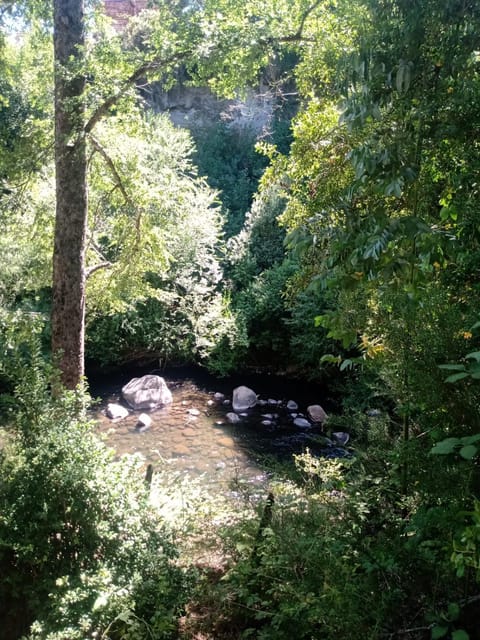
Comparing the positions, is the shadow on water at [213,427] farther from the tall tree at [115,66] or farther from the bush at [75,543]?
the bush at [75,543]

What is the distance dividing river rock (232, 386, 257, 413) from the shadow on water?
0.12 m

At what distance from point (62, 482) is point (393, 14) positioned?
2.58 m

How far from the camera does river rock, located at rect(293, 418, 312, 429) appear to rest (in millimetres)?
7762

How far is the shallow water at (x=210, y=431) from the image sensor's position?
648 centimetres

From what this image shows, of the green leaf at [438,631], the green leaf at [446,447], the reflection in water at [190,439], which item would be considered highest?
the green leaf at [446,447]

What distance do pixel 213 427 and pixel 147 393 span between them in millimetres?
1420

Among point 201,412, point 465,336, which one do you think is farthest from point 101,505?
point 201,412

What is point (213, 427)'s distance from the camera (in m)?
7.71

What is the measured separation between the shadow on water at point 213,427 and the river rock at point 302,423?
0.13 feet

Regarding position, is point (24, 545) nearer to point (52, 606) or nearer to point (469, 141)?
point (52, 606)

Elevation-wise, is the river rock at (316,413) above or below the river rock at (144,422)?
above

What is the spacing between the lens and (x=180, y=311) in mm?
9695

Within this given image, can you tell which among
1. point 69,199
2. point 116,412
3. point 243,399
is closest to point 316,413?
point 243,399

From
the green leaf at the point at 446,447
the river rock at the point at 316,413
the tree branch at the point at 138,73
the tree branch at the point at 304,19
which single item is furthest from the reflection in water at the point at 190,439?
the green leaf at the point at 446,447
